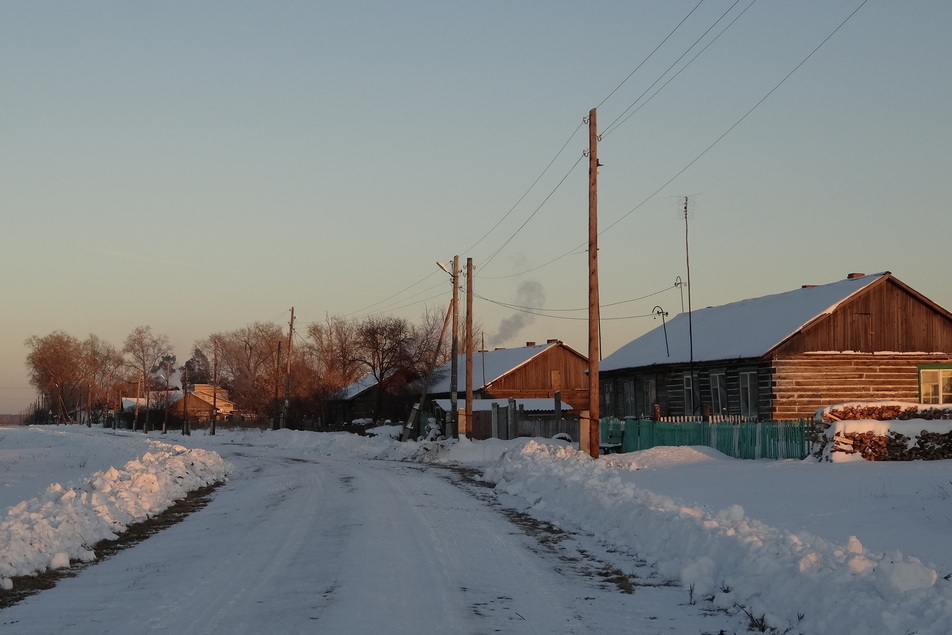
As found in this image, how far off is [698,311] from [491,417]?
13.0 m

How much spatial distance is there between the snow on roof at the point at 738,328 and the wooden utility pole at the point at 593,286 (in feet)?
34.6

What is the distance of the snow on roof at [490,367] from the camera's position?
2399 inches

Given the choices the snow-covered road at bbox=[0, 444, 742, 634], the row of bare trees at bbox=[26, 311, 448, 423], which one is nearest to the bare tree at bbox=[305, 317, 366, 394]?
the row of bare trees at bbox=[26, 311, 448, 423]

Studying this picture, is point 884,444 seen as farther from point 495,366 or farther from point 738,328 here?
point 495,366

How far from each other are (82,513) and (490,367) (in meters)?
50.8

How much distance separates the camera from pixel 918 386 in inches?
1453

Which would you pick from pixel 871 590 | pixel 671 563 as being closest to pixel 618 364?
pixel 671 563

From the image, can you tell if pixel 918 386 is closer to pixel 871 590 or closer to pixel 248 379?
pixel 871 590

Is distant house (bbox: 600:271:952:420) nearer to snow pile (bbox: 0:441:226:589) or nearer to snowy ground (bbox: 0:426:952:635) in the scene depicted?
snowy ground (bbox: 0:426:952:635)

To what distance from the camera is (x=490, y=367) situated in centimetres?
6431

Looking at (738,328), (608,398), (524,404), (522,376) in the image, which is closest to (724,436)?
(738,328)

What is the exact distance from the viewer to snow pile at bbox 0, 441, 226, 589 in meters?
11.2

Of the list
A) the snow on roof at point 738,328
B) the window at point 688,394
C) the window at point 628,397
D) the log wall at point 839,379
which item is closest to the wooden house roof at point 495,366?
the snow on roof at point 738,328

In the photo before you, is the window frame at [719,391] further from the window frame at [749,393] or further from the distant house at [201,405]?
the distant house at [201,405]
